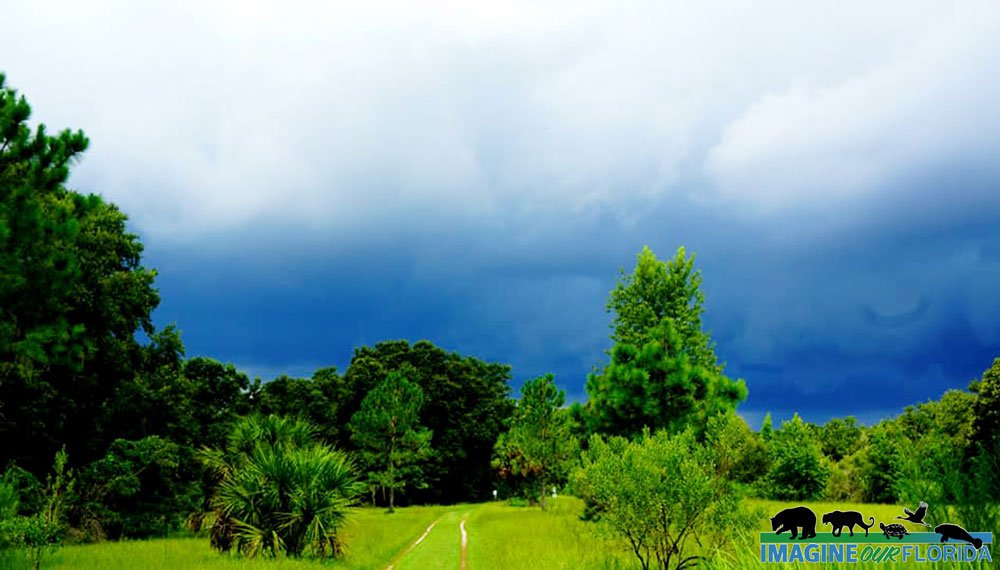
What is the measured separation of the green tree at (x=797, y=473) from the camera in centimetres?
4394

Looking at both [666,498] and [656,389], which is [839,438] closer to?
[656,389]

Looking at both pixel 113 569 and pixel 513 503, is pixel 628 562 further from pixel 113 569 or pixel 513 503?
pixel 513 503

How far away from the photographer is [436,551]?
77.8 ft

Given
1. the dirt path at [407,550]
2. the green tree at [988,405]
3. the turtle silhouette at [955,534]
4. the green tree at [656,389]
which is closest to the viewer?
the turtle silhouette at [955,534]

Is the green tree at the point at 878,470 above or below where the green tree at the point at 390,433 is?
below

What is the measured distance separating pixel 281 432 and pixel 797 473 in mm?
33975

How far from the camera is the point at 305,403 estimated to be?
6931 cm

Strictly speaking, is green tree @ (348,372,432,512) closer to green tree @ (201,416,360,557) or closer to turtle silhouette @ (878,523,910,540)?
green tree @ (201,416,360,557)

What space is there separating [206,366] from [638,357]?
33138 millimetres

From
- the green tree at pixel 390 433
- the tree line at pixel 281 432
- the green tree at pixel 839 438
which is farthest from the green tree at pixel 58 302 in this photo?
the green tree at pixel 839 438

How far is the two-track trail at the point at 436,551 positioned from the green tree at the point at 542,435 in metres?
12.3
